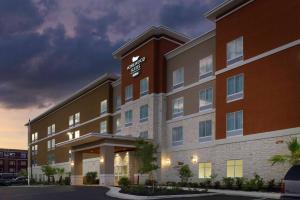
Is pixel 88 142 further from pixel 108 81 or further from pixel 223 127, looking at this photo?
pixel 223 127

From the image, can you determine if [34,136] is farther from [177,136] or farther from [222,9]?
[222,9]

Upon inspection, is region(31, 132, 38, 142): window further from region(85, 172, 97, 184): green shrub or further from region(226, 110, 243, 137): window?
region(226, 110, 243, 137): window

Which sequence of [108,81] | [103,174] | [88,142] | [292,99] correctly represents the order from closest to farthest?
[292,99] → [103,174] → [88,142] → [108,81]

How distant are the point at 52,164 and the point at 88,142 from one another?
34.7 m

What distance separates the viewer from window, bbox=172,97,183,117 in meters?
48.0

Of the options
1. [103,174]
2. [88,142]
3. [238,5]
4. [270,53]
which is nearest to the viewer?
[270,53]

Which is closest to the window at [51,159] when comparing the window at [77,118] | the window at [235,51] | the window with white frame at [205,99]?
the window at [77,118]

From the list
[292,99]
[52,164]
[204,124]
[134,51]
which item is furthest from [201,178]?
[52,164]

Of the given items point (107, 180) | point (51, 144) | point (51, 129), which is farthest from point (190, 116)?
point (51, 129)

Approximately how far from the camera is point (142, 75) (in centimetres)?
5288

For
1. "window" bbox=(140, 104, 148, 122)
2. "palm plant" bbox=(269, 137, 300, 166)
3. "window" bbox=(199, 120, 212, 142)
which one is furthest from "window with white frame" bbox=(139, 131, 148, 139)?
"palm plant" bbox=(269, 137, 300, 166)

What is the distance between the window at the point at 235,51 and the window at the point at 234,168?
28.1ft

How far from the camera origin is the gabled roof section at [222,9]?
3875cm

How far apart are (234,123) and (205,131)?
5.74m
